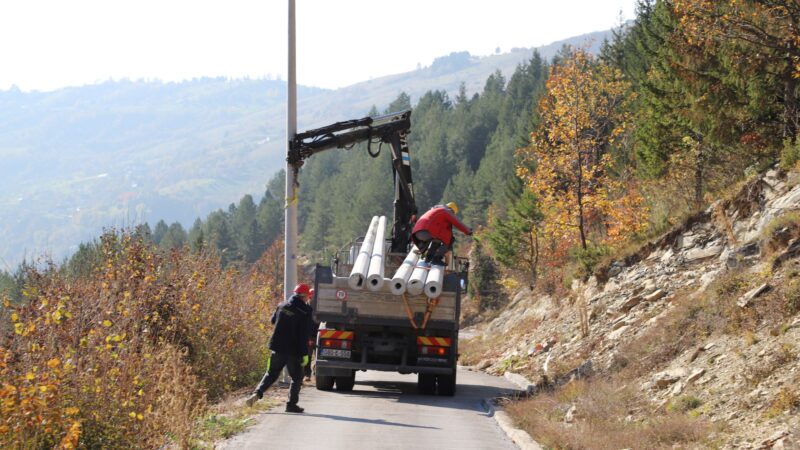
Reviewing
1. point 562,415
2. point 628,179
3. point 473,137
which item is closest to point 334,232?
point 473,137

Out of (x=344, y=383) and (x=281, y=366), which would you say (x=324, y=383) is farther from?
(x=281, y=366)

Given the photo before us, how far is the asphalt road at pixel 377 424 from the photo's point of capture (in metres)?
12.1

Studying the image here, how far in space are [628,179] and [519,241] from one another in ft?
61.9

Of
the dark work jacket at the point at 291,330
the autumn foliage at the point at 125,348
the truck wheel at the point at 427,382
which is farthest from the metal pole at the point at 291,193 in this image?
the dark work jacket at the point at 291,330

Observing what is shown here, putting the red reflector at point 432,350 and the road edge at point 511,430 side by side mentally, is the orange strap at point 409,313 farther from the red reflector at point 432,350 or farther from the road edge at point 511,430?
the road edge at point 511,430

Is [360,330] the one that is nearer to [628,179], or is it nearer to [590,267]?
[590,267]

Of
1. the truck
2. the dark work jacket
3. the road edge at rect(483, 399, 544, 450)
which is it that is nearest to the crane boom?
the truck

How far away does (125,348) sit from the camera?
39.3 ft

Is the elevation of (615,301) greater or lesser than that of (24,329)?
lesser

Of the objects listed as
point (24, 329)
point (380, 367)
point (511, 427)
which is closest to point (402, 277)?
point (380, 367)

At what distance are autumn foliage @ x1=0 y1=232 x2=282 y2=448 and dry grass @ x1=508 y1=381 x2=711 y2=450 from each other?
4.59m

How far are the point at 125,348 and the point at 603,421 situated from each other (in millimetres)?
6232

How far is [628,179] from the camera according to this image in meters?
43.7

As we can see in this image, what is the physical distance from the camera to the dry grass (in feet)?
37.4
